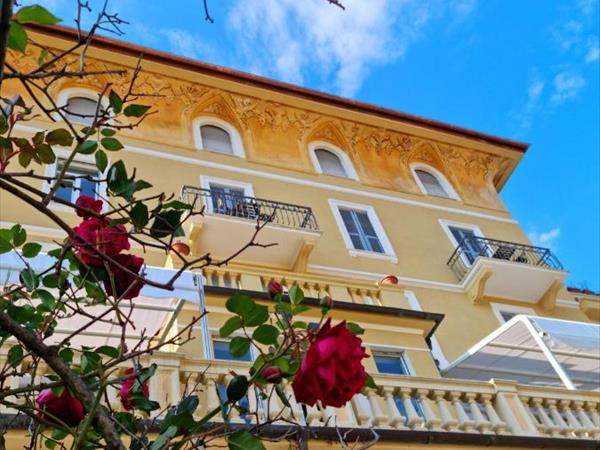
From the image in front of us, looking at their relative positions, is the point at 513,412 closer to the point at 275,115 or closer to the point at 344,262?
the point at 344,262

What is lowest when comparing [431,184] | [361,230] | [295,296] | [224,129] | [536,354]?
[295,296]

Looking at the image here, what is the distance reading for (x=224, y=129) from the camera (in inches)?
652

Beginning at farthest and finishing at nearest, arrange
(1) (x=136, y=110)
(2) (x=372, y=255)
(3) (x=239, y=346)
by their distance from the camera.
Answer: (2) (x=372, y=255), (1) (x=136, y=110), (3) (x=239, y=346)

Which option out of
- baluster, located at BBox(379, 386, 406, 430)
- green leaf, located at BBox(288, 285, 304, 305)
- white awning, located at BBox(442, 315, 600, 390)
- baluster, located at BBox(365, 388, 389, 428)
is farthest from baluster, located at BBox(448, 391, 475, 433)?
green leaf, located at BBox(288, 285, 304, 305)

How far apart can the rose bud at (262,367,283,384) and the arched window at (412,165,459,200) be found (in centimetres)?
1564

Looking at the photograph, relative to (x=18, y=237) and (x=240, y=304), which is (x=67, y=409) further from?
(x=18, y=237)

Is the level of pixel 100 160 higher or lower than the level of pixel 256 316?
higher

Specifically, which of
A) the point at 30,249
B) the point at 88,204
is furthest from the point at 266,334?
the point at 30,249

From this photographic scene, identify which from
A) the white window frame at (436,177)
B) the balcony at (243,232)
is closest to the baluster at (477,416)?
the balcony at (243,232)

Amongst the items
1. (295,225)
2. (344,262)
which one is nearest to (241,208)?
(295,225)

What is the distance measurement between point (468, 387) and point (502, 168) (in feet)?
41.3

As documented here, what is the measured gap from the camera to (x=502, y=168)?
63.8ft

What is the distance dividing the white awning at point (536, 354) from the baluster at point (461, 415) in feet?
7.48

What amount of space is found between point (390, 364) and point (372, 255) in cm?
458
